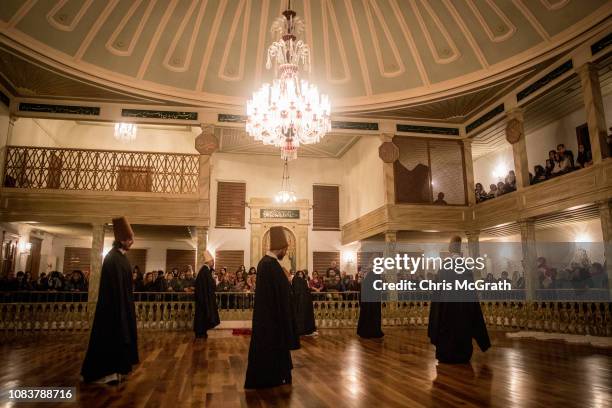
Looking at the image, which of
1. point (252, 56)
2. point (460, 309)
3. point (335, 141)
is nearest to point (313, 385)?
point (460, 309)

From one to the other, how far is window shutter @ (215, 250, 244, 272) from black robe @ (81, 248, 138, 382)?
10052 mm

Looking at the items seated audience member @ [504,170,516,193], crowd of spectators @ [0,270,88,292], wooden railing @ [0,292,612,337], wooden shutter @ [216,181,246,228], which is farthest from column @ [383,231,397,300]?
crowd of spectators @ [0,270,88,292]

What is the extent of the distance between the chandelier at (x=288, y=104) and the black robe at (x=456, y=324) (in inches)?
135

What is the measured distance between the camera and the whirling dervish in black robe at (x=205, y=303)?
27.7ft

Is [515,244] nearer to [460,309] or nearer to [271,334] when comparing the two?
[460,309]

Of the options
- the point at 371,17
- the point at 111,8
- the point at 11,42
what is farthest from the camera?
→ the point at 371,17

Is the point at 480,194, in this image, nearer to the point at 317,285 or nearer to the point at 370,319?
the point at 317,285

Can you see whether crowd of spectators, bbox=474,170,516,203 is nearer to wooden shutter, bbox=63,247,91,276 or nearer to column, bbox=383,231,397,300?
column, bbox=383,231,397,300

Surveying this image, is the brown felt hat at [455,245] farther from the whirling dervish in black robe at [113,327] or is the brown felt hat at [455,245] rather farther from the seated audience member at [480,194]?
the seated audience member at [480,194]

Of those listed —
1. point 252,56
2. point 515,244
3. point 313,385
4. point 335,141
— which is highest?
point 252,56

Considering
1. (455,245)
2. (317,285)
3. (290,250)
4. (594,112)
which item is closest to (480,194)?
(594,112)

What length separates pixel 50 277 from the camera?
32.9 ft

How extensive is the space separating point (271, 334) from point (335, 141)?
11.3 meters

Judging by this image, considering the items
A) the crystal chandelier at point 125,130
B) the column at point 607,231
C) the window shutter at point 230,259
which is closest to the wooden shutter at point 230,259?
the window shutter at point 230,259
